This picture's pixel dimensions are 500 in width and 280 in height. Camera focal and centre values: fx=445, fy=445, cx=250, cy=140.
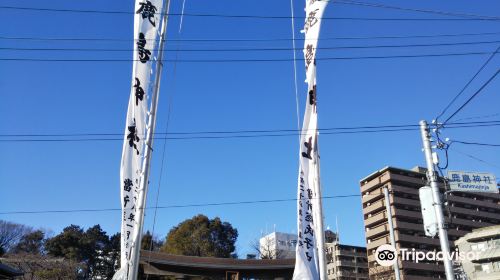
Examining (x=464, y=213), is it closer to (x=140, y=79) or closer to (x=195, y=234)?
(x=195, y=234)

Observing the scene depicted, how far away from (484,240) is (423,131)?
5420 cm

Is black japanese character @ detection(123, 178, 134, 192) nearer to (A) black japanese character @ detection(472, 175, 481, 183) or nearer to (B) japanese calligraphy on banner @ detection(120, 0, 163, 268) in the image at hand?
(B) japanese calligraphy on banner @ detection(120, 0, 163, 268)

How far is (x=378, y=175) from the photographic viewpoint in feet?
268

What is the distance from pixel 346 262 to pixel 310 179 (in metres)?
74.5

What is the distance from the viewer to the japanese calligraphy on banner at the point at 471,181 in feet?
40.6

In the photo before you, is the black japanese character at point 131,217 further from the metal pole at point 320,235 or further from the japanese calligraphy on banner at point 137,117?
the metal pole at point 320,235

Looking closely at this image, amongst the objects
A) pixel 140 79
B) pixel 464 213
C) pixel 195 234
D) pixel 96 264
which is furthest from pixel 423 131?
pixel 464 213

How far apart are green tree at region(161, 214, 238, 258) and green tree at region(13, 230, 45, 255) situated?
1455cm

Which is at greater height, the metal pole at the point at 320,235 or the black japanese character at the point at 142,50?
the black japanese character at the point at 142,50

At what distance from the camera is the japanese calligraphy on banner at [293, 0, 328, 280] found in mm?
10289

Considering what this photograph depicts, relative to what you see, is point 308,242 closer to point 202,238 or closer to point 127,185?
point 127,185

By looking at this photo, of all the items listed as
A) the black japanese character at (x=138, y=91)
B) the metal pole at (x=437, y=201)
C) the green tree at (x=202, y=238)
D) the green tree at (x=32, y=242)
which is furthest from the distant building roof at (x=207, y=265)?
the green tree at (x=32, y=242)

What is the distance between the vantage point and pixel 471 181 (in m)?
12.6

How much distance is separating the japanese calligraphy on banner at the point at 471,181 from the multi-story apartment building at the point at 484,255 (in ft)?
151
